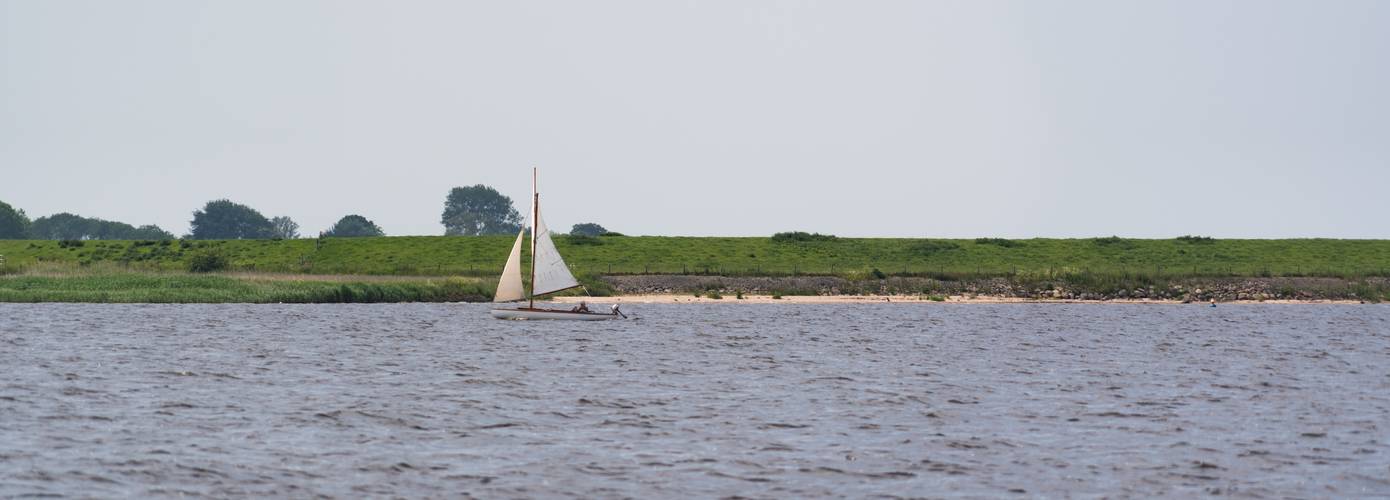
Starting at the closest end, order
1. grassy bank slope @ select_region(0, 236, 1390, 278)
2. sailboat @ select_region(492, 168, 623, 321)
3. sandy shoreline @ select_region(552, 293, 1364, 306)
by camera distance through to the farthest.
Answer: sailboat @ select_region(492, 168, 623, 321) < sandy shoreline @ select_region(552, 293, 1364, 306) < grassy bank slope @ select_region(0, 236, 1390, 278)

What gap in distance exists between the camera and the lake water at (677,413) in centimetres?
2458

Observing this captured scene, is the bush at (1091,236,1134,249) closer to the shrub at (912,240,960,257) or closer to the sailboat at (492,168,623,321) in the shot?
the shrub at (912,240,960,257)

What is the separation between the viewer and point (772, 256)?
140 m

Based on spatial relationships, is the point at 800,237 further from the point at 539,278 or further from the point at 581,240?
the point at 539,278

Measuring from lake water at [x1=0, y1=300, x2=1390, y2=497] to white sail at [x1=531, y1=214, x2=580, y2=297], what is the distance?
852 cm

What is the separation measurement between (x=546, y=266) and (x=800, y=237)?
83268mm

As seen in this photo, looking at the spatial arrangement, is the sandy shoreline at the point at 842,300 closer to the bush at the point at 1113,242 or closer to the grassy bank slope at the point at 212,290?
the grassy bank slope at the point at 212,290

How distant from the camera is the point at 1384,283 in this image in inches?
4828

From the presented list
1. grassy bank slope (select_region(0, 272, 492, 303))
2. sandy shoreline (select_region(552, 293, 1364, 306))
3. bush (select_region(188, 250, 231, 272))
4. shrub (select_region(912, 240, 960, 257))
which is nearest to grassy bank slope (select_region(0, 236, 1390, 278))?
shrub (select_region(912, 240, 960, 257))

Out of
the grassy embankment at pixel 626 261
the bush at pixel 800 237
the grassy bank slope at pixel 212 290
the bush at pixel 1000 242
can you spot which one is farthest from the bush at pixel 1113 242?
the grassy bank slope at pixel 212 290

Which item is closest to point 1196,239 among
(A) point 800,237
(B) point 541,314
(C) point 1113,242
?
(C) point 1113,242

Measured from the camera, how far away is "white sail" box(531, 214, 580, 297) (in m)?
74.5

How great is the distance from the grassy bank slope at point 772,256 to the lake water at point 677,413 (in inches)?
2243

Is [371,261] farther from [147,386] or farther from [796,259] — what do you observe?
[147,386]
